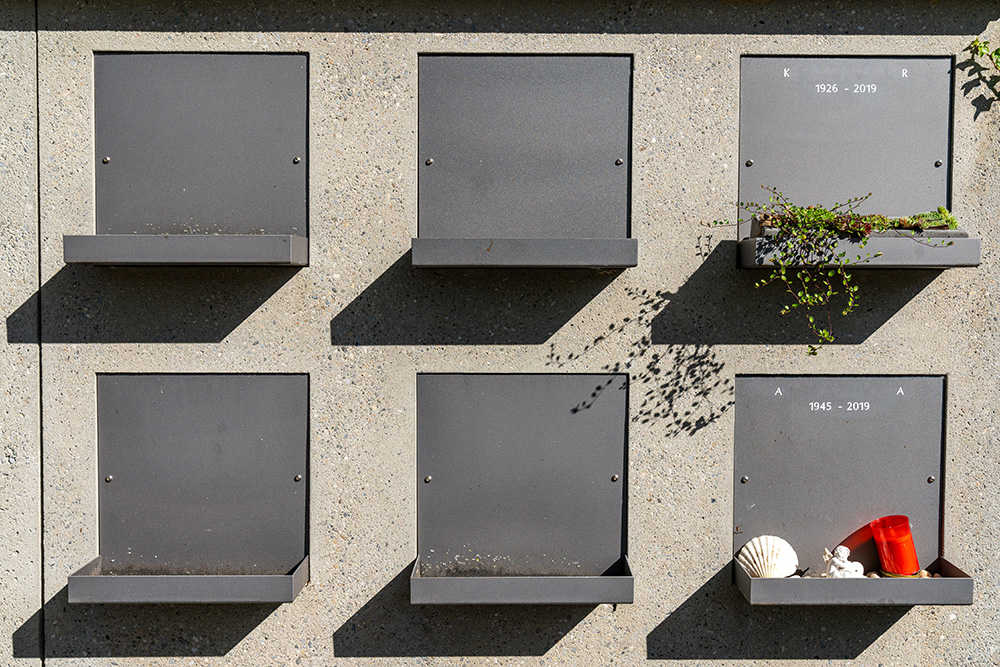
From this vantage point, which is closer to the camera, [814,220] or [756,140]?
[814,220]

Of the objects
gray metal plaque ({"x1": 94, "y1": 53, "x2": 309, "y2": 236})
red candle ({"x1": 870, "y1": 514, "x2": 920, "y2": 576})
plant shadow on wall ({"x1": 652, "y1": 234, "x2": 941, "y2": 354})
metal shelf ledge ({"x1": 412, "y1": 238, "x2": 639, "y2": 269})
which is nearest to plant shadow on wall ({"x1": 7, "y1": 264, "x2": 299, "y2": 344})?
gray metal plaque ({"x1": 94, "y1": 53, "x2": 309, "y2": 236})

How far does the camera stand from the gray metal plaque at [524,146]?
2.76 meters

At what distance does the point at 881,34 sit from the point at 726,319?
1.46 m

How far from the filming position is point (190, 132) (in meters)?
2.76

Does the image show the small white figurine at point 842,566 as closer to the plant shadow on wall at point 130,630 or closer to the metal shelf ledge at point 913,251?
→ the metal shelf ledge at point 913,251

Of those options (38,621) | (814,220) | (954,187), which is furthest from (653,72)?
(38,621)

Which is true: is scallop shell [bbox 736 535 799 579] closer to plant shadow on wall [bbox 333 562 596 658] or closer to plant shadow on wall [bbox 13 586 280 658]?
plant shadow on wall [bbox 333 562 596 658]

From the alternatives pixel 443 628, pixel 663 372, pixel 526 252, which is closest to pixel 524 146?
pixel 526 252

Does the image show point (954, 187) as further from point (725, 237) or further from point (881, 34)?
point (725, 237)

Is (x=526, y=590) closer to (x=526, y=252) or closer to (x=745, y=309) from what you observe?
(x=526, y=252)

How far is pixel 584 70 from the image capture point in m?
2.77

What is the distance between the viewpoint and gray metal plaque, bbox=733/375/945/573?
281 cm

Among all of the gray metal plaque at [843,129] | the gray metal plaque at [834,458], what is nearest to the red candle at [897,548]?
the gray metal plaque at [834,458]

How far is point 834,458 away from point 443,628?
1960 millimetres
